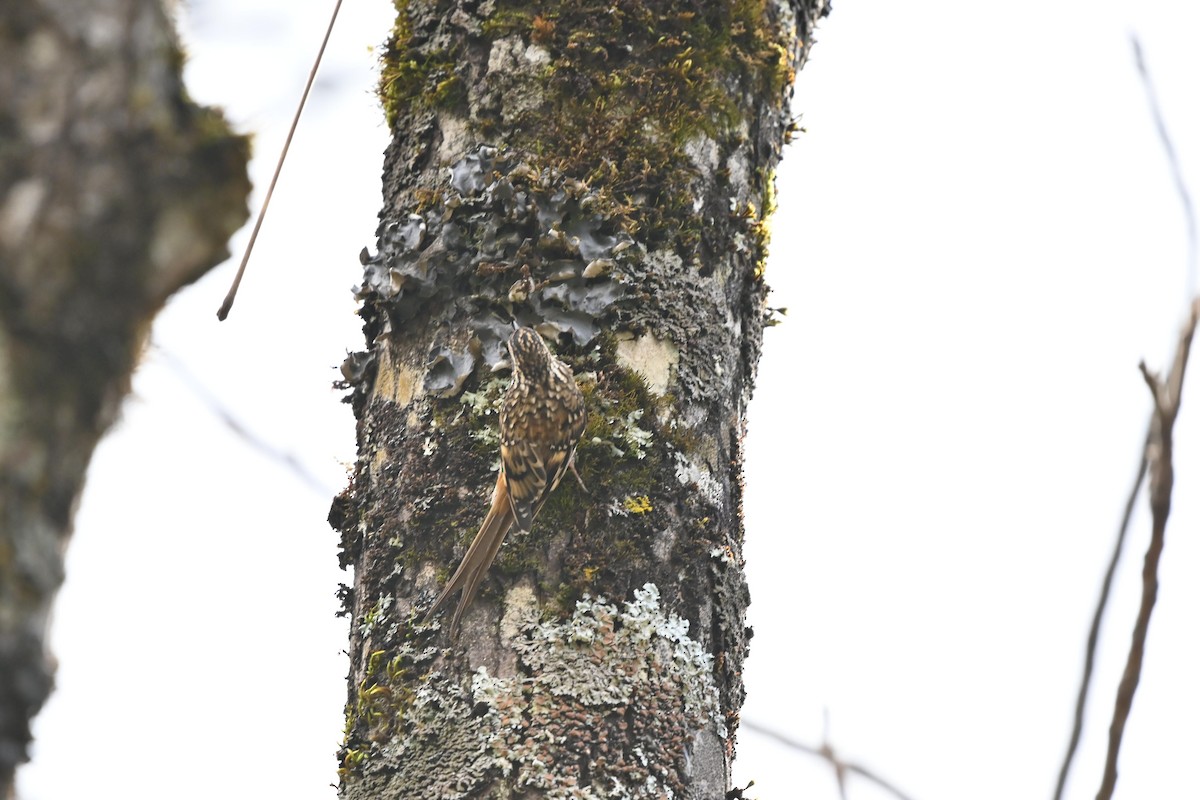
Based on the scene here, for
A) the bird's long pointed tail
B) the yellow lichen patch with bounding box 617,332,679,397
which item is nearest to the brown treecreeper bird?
the bird's long pointed tail

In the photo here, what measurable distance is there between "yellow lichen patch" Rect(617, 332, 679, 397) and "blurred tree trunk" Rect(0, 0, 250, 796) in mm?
1561

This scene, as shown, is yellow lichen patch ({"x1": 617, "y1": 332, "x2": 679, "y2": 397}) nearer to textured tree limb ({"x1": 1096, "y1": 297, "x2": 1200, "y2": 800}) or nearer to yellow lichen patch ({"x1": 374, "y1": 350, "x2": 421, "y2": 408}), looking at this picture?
yellow lichen patch ({"x1": 374, "y1": 350, "x2": 421, "y2": 408})

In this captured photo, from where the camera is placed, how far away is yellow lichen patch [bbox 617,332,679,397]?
2729mm

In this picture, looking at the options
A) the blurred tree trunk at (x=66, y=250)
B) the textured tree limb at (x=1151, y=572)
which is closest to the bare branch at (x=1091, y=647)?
the textured tree limb at (x=1151, y=572)

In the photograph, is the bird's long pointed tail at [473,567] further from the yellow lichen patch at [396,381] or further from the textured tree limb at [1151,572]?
the textured tree limb at [1151,572]

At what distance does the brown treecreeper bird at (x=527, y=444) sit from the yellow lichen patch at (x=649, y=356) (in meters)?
0.13

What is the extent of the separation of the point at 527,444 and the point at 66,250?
5.35ft

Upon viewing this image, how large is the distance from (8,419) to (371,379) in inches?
69.3

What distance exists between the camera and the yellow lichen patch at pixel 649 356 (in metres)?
2.73

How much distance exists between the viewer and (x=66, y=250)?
3.77 feet

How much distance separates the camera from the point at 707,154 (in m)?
2.95

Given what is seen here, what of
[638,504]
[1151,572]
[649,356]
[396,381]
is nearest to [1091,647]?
[1151,572]

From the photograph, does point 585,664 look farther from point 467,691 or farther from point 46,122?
point 46,122

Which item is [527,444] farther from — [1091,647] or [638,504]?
[1091,647]
